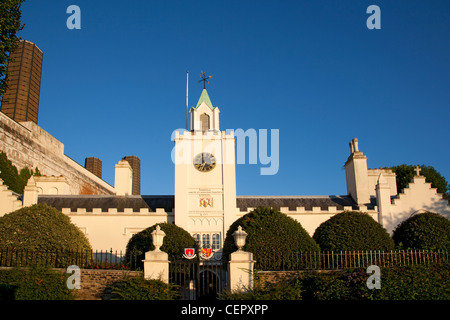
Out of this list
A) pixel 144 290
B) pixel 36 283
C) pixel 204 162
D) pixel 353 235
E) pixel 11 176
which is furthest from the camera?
pixel 11 176

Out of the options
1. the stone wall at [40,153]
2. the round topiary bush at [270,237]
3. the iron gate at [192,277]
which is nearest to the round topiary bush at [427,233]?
the round topiary bush at [270,237]

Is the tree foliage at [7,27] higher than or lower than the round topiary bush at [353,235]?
higher

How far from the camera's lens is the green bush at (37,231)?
2112cm

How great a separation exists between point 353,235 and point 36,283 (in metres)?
16.7

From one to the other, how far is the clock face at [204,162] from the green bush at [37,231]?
475 inches

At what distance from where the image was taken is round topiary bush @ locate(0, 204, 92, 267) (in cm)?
1983

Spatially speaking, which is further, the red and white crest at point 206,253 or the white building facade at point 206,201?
the white building facade at point 206,201

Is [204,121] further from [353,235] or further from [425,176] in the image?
[425,176]

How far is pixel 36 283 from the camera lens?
16047 millimetres

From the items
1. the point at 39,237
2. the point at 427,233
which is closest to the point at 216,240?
the point at 39,237

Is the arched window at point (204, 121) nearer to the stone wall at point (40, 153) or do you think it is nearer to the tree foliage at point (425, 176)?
the stone wall at point (40, 153)

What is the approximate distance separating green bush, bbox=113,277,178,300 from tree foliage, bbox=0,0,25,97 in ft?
43.4

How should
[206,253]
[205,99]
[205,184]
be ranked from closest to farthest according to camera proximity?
[206,253], [205,184], [205,99]
